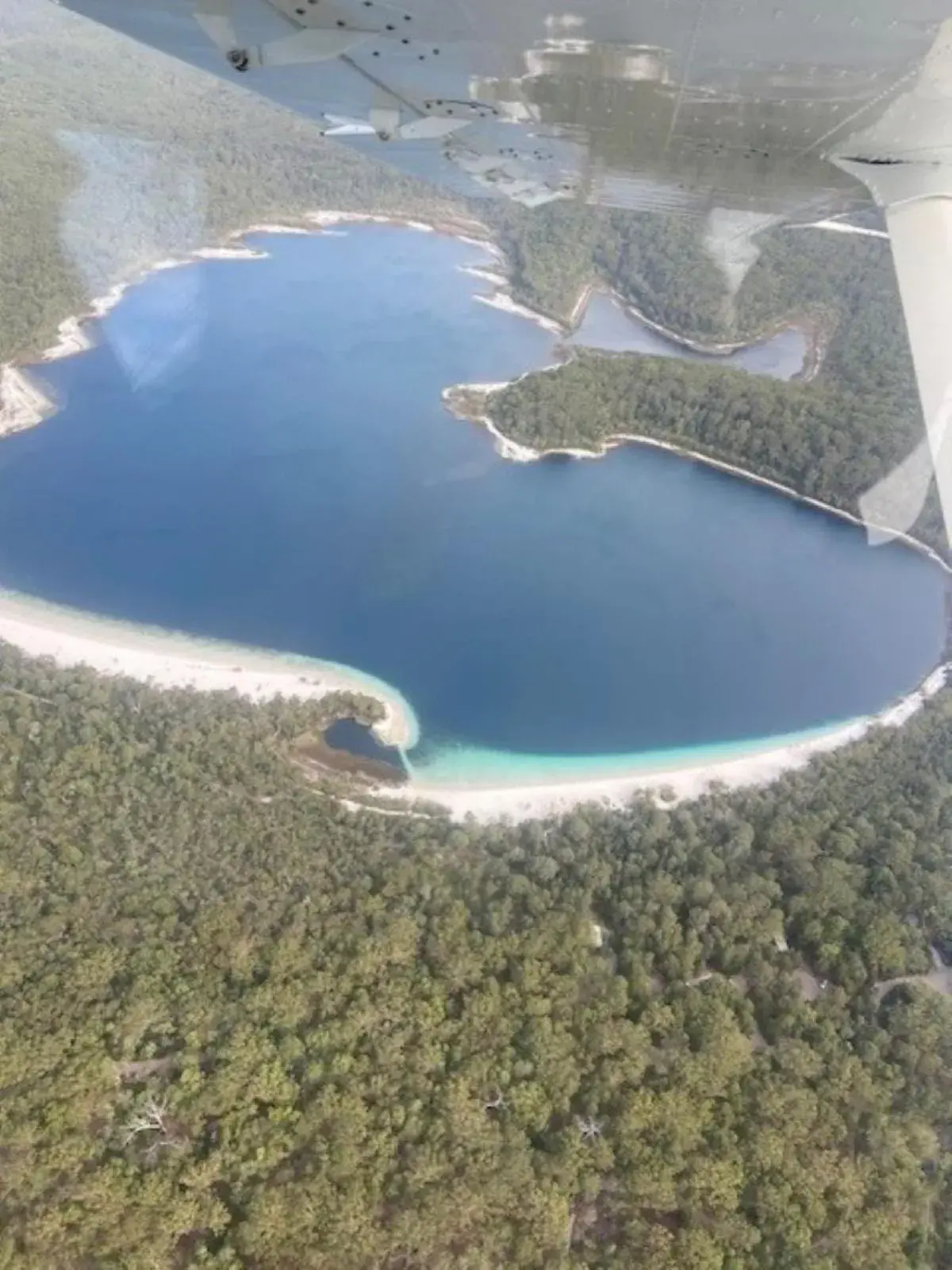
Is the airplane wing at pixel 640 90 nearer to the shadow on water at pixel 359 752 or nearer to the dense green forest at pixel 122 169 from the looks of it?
the shadow on water at pixel 359 752

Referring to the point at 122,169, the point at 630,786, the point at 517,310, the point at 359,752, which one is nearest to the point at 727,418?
the point at 517,310

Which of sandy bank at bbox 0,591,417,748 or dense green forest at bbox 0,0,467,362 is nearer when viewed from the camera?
sandy bank at bbox 0,591,417,748

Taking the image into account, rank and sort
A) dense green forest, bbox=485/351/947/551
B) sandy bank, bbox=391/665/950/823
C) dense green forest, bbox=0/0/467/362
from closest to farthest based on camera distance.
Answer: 1. sandy bank, bbox=391/665/950/823
2. dense green forest, bbox=485/351/947/551
3. dense green forest, bbox=0/0/467/362

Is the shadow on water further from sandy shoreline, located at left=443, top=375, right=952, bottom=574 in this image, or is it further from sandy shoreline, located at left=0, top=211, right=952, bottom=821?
sandy shoreline, located at left=443, top=375, right=952, bottom=574

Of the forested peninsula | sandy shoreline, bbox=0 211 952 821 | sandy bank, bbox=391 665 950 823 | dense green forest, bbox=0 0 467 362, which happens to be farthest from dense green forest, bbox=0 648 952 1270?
dense green forest, bbox=0 0 467 362

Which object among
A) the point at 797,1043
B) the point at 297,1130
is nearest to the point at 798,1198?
the point at 797,1043

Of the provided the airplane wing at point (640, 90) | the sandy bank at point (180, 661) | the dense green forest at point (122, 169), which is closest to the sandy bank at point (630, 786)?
the sandy bank at point (180, 661)

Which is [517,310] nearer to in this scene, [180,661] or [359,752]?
[180,661]
